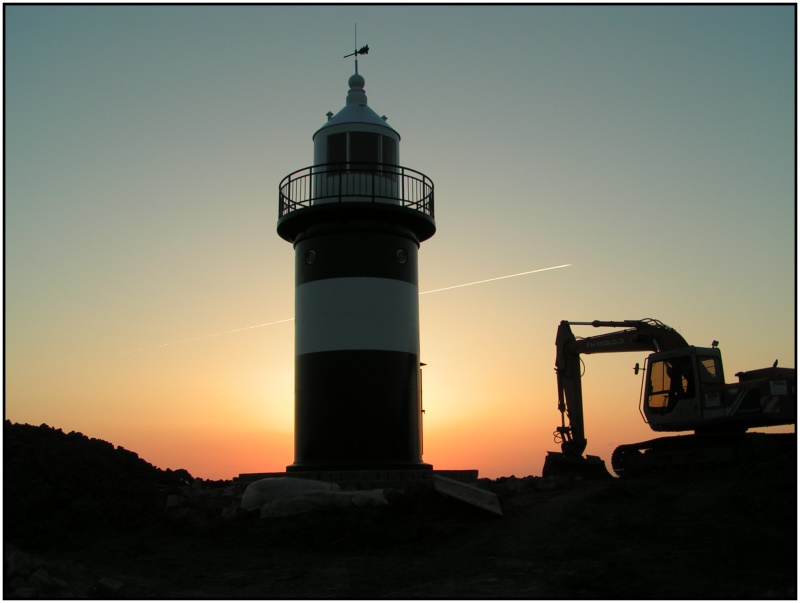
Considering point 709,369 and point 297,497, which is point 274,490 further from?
point 709,369

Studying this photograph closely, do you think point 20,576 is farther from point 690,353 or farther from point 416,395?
point 690,353

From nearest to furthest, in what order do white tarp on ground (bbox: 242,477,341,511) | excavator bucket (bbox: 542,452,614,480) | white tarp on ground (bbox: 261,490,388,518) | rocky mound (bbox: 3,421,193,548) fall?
rocky mound (bbox: 3,421,193,548), white tarp on ground (bbox: 261,490,388,518), white tarp on ground (bbox: 242,477,341,511), excavator bucket (bbox: 542,452,614,480)

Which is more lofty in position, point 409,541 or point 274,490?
point 274,490

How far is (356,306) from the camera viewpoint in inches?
793

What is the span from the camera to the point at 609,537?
14.0 m

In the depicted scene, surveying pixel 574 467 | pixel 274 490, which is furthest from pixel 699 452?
pixel 274 490

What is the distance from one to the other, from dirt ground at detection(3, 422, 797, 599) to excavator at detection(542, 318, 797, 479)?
1.91m

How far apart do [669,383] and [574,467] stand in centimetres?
340

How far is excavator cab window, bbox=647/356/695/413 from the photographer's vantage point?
22.2 metres

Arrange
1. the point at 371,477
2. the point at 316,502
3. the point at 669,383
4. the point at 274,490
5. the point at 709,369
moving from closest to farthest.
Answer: the point at 316,502 < the point at 274,490 < the point at 371,477 < the point at 709,369 < the point at 669,383

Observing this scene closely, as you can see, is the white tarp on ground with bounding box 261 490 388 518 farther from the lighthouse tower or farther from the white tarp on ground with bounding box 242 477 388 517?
the lighthouse tower

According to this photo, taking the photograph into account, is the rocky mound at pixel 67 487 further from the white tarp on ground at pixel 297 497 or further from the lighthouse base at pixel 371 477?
the lighthouse base at pixel 371 477

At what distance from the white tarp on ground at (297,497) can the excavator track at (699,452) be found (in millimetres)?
8878

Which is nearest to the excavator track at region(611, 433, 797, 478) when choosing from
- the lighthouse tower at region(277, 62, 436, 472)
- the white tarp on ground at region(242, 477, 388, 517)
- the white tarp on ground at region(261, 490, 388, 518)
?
the lighthouse tower at region(277, 62, 436, 472)
